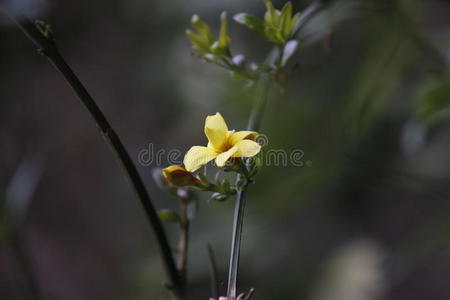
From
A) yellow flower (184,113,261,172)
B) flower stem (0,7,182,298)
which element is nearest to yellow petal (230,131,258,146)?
yellow flower (184,113,261,172)

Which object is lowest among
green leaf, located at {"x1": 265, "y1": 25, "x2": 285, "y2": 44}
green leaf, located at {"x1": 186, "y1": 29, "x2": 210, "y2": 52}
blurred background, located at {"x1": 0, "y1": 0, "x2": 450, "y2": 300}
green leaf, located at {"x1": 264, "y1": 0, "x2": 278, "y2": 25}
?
blurred background, located at {"x1": 0, "y1": 0, "x2": 450, "y2": 300}

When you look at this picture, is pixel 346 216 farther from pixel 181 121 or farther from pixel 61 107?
pixel 61 107

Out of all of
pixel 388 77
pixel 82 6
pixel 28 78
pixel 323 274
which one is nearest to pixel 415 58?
pixel 388 77

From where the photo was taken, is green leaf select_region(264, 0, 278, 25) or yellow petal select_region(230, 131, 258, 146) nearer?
yellow petal select_region(230, 131, 258, 146)

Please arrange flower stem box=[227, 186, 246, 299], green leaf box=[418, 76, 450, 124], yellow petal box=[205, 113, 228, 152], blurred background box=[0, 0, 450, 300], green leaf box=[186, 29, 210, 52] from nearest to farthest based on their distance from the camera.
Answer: flower stem box=[227, 186, 246, 299] < yellow petal box=[205, 113, 228, 152] < green leaf box=[186, 29, 210, 52] < green leaf box=[418, 76, 450, 124] < blurred background box=[0, 0, 450, 300]

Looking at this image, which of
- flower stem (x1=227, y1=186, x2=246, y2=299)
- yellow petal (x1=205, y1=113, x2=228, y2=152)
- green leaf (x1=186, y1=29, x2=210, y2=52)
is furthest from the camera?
green leaf (x1=186, y1=29, x2=210, y2=52)

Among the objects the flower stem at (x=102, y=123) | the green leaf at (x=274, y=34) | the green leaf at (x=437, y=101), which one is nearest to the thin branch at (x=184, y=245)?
the flower stem at (x=102, y=123)

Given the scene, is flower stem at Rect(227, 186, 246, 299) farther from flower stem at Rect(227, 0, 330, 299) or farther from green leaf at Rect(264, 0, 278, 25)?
green leaf at Rect(264, 0, 278, 25)
